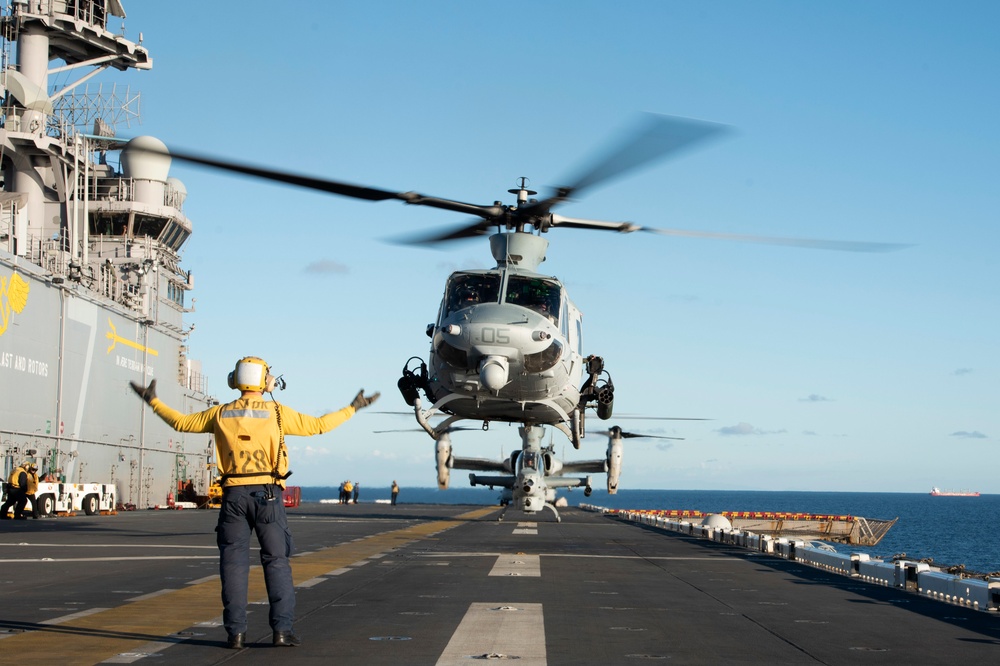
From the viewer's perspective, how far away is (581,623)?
1080cm

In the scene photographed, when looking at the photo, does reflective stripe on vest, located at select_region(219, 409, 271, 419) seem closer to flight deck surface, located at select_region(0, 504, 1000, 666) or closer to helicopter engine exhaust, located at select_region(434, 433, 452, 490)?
flight deck surface, located at select_region(0, 504, 1000, 666)

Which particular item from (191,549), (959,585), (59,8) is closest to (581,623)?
(959,585)

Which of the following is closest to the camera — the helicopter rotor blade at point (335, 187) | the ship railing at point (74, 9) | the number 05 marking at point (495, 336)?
the helicopter rotor blade at point (335, 187)

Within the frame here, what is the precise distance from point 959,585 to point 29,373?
127 feet

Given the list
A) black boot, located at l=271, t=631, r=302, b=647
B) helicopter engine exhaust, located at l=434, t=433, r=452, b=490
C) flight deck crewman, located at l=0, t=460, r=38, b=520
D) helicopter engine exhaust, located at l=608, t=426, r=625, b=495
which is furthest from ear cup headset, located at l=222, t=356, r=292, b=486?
flight deck crewman, located at l=0, t=460, r=38, b=520

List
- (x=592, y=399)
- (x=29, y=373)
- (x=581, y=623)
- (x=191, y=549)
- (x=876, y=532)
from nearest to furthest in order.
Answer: (x=581, y=623), (x=191, y=549), (x=592, y=399), (x=29, y=373), (x=876, y=532)

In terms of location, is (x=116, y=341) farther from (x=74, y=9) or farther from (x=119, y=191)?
(x=74, y=9)

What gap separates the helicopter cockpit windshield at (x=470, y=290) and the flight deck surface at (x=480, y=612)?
16.9 ft

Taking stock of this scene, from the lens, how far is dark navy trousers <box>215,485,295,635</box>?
28.8 feet

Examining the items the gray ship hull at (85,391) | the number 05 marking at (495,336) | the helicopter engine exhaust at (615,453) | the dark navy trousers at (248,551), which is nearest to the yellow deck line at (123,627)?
the dark navy trousers at (248,551)

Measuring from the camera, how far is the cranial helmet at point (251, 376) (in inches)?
371

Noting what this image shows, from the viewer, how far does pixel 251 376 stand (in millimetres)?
9445

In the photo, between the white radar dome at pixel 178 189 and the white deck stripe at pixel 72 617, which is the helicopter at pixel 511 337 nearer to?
the white deck stripe at pixel 72 617

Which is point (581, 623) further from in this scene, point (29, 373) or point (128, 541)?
point (29, 373)
